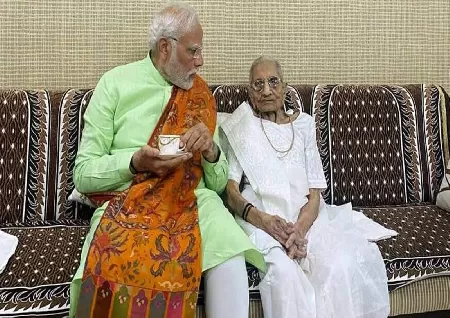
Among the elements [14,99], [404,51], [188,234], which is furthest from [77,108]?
[404,51]

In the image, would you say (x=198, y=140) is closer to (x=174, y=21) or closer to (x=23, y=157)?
(x=174, y=21)

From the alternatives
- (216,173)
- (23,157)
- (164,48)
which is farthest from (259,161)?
(23,157)

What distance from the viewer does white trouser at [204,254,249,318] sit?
160 cm

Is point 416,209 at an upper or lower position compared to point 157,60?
lower

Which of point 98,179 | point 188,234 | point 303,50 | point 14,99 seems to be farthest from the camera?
point 303,50

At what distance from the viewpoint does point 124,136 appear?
76.6 inches

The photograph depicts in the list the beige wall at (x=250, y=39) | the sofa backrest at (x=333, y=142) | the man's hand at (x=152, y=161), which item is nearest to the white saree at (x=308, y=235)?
the sofa backrest at (x=333, y=142)

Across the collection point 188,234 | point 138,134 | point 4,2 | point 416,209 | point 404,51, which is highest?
point 4,2

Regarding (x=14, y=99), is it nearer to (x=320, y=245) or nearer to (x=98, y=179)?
(x=98, y=179)

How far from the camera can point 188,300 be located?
159 cm

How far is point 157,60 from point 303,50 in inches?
38.5

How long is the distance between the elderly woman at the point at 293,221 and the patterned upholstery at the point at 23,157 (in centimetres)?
74

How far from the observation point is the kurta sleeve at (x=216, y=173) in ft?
6.33

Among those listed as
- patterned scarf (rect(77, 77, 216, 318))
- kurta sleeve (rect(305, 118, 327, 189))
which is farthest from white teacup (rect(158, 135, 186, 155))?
kurta sleeve (rect(305, 118, 327, 189))
